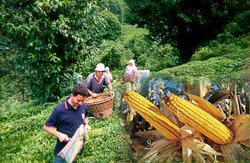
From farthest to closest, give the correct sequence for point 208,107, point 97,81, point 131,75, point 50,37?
point 50,37, point 97,81, point 131,75, point 208,107

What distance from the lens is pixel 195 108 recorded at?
4.73ft

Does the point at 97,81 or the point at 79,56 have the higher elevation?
the point at 79,56

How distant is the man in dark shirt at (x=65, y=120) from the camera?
262 cm

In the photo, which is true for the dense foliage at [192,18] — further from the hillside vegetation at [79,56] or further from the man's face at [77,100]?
the man's face at [77,100]

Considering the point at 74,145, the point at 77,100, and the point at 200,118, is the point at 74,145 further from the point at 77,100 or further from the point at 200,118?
the point at 200,118

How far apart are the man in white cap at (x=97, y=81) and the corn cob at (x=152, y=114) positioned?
10.1 ft

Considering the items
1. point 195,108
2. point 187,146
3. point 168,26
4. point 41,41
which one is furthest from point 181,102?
point 168,26

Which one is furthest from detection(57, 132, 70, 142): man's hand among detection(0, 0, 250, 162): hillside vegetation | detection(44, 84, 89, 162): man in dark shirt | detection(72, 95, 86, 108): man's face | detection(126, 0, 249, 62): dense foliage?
detection(126, 0, 249, 62): dense foliage

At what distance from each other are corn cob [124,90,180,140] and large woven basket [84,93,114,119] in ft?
9.85

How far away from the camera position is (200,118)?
147 cm

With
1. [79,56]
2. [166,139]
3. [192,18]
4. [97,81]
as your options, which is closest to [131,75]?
[97,81]

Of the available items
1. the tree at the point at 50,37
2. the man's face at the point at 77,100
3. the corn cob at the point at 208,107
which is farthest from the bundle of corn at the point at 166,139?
the tree at the point at 50,37

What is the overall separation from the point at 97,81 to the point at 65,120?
2.12 meters

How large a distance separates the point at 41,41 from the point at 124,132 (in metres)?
4.77
